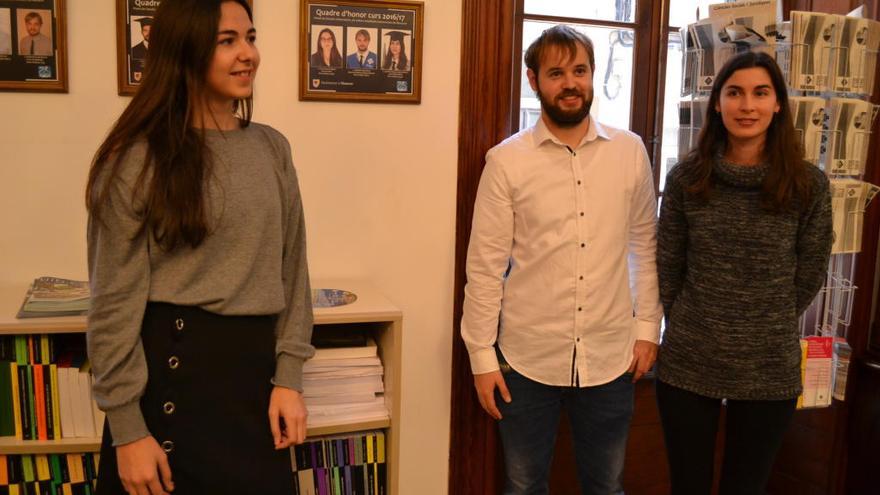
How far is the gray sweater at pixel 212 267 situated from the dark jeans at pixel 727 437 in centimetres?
94

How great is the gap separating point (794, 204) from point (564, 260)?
1.76 ft

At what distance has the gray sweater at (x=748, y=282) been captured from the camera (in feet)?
5.52

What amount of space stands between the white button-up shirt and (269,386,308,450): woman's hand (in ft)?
2.00

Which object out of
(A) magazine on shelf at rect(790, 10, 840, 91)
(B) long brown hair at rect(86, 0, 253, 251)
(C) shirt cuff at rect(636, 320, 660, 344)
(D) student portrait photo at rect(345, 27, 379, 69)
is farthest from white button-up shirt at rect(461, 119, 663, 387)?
(B) long brown hair at rect(86, 0, 253, 251)

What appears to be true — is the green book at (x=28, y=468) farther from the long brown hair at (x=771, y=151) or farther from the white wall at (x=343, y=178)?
the long brown hair at (x=771, y=151)

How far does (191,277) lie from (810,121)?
1.74 m

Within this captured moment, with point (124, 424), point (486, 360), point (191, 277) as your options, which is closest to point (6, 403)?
point (124, 424)

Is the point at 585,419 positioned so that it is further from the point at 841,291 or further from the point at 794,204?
the point at 841,291

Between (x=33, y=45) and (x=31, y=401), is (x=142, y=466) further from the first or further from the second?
(x=33, y=45)

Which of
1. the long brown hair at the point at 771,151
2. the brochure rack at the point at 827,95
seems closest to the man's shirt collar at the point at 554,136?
the long brown hair at the point at 771,151

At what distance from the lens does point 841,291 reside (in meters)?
2.33

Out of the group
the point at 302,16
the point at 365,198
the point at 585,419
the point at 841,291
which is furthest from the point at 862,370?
the point at 302,16

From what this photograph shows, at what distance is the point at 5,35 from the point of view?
1.75 meters

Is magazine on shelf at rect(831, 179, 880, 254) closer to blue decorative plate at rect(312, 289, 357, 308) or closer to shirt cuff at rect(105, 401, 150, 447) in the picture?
blue decorative plate at rect(312, 289, 357, 308)
